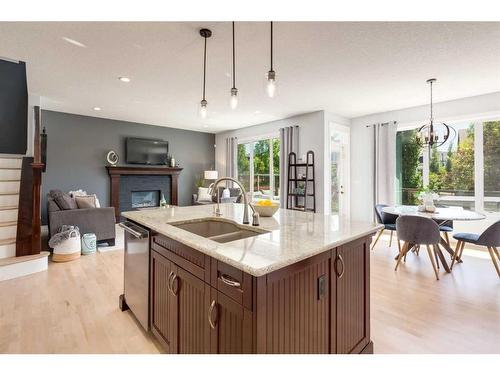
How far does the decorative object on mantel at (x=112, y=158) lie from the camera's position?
Result: 6.25m

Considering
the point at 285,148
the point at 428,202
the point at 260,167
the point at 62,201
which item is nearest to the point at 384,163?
the point at 428,202

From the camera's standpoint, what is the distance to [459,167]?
4582 mm

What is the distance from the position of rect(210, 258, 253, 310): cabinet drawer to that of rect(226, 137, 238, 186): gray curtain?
636 centimetres

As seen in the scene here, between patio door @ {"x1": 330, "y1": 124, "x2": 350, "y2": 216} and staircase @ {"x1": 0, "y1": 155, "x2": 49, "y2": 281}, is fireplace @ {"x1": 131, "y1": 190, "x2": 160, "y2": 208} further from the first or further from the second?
patio door @ {"x1": 330, "y1": 124, "x2": 350, "y2": 216}

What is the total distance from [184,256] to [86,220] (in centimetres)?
347

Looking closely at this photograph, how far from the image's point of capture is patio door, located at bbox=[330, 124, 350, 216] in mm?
5707

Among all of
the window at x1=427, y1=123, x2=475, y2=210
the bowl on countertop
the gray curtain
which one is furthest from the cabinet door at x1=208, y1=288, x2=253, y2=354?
the gray curtain

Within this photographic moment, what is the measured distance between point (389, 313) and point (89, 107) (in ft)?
19.7

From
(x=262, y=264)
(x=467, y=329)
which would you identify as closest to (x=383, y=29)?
(x=262, y=264)

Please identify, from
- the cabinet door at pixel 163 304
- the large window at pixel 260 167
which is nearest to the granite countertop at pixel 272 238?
the cabinet door at pixel 163 304

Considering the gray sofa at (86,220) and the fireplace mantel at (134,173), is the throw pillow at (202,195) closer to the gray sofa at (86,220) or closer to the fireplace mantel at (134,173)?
the fireplace mantel at (134,173)
